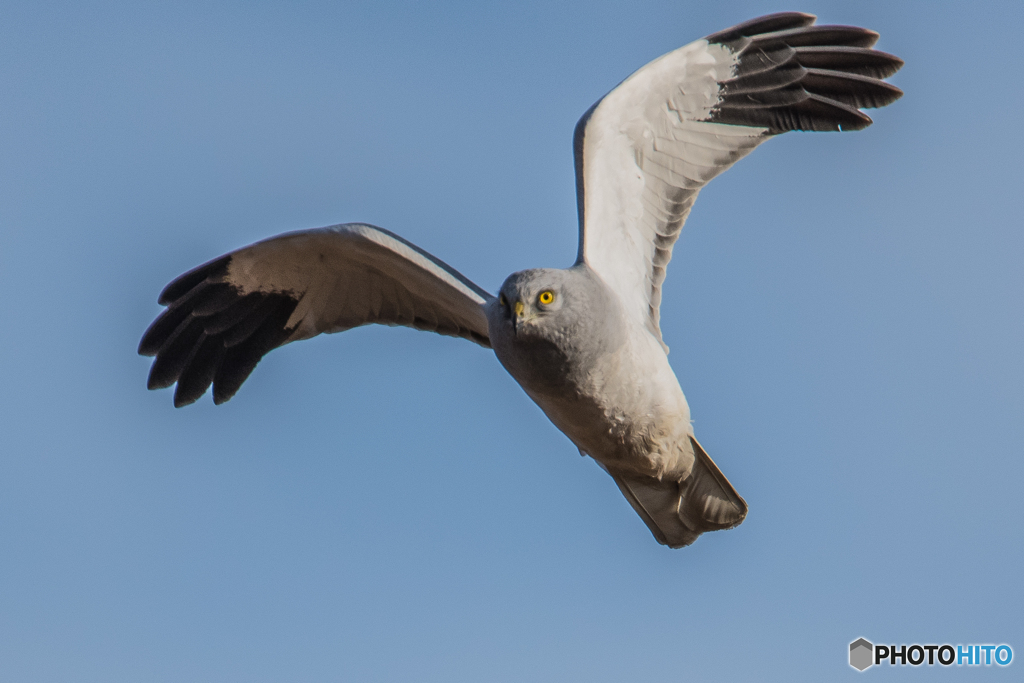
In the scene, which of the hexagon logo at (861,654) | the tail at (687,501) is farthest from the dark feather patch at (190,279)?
the hexagon logo at (861,654)

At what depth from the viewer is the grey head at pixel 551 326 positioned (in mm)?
6688

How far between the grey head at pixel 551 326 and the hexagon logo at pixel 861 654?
4.27 meters

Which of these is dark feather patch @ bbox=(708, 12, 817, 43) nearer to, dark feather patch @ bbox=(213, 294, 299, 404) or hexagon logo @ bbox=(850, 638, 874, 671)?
dark feather patch @ bbox=(213, 294, 299, 404)

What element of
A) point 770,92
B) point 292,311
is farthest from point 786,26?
point 292,311

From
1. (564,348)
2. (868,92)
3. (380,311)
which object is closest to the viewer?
(564,348)

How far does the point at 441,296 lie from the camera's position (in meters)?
8.66

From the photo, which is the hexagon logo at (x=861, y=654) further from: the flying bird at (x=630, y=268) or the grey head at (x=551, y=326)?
the grey head at (x=551, y=326)

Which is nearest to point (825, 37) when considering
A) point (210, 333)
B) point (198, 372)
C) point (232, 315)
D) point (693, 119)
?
point (693, 119)

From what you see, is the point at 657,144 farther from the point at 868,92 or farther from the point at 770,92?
the point at 868,92

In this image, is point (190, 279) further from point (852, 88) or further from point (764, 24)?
point (852, 88)

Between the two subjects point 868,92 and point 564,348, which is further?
point 868,92

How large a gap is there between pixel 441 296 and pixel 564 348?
205 centimetres

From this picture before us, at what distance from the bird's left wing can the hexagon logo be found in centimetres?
356

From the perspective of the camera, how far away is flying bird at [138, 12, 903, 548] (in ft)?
25.4
